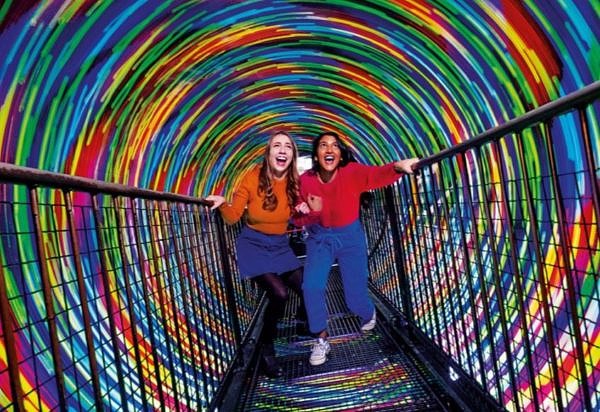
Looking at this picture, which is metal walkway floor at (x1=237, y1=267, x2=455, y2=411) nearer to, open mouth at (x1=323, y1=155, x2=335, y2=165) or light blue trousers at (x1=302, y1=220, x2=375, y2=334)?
light blue trousers at (x1=302, y1=220, x2=375, y2=334)

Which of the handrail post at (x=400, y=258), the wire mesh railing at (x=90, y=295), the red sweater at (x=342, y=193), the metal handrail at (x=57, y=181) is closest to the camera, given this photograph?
the metal handrail at (x=57, y=181)

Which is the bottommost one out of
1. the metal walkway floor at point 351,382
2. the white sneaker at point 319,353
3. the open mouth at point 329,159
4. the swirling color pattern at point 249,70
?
the metal walkway floor at point 351,382

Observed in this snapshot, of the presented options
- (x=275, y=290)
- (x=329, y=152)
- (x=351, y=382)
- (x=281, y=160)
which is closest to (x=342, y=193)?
(x=329, y=152)

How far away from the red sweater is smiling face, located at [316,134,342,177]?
11 cm

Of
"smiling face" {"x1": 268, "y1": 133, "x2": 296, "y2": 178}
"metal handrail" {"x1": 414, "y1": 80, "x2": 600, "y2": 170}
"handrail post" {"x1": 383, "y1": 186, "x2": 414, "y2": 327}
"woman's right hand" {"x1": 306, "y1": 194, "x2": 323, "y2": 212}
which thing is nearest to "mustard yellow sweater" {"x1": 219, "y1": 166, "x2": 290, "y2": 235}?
"smiling face" {"x1": 268, "y1": 133, "x2": 296, "y2": 178}

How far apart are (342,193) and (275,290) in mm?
971

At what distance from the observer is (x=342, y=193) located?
14.0 ft

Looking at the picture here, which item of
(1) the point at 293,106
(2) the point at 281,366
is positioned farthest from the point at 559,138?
(1) the point at 293,106

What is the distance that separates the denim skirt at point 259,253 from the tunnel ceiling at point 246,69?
179 centimetres

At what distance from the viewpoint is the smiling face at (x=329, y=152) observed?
4281 mm

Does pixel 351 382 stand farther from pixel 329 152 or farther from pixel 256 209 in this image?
pixel 329 152

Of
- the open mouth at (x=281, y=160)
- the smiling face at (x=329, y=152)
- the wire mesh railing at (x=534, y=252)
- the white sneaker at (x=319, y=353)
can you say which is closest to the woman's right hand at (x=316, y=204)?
the smiling face at (x=329, y=152)

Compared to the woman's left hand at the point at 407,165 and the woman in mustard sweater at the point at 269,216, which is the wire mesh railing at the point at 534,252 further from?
the woman in mustard sweater at the point at 269,216

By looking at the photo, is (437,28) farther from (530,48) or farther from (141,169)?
(141,169)
